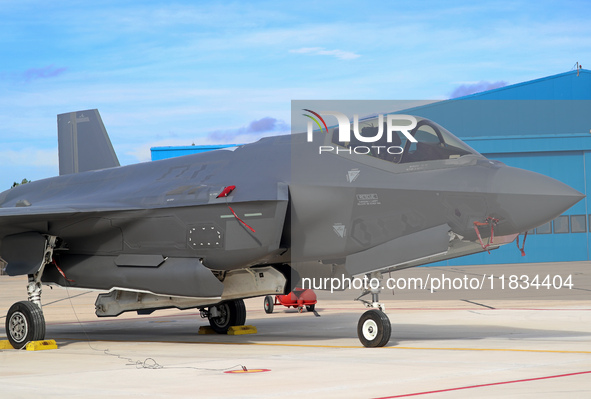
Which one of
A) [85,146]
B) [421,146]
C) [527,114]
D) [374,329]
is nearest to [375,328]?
[374,329]

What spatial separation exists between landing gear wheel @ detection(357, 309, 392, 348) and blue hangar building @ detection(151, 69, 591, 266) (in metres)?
31.9

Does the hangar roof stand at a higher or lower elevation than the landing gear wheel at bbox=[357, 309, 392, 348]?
higher

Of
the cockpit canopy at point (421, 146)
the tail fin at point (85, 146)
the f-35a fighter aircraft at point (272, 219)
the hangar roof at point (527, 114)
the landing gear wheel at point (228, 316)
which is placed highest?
the hangar roof at point (527, 114)

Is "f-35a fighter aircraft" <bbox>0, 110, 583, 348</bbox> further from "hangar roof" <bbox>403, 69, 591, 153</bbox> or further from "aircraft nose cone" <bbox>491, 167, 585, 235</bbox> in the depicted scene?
"hangar roof" <bbox>403, 69, 591, 153</bbox>

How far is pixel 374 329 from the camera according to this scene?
10930mm

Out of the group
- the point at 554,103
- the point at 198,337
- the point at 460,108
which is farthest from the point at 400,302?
the point at 554,103

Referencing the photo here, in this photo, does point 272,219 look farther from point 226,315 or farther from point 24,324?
point 24,324

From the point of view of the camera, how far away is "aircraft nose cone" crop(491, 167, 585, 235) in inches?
397

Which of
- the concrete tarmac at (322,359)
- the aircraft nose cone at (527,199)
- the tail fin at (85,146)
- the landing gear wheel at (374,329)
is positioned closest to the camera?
the concrete tarmac at (322,359)

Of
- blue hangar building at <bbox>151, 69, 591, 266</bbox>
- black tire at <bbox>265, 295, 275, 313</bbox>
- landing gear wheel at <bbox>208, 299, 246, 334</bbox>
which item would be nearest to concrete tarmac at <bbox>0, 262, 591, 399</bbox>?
landing gear wheel at <bbox>208, 299, 246, 334</bbox>

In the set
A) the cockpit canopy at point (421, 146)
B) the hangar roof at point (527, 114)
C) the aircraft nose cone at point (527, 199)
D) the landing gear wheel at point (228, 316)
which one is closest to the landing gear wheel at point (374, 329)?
the aircraft nose cone at point (527, 199)

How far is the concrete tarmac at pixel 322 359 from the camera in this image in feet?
24.2

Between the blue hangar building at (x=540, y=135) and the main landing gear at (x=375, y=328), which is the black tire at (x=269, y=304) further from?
the blue hangar building at (x=540, y=135)

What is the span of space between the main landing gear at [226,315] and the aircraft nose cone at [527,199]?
261 inches
